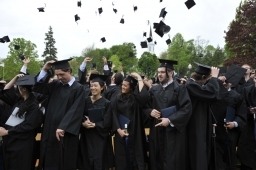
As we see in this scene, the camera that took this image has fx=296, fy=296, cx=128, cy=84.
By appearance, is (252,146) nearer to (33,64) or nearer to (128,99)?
(128,99)

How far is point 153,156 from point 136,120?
2.28 feet

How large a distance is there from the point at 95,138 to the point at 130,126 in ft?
2.11

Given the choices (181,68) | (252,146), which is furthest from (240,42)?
(252,146)

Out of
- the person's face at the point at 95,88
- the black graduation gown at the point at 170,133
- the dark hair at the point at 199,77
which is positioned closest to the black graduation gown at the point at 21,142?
the person's face at the point at 95,88

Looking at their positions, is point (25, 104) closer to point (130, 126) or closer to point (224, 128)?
point (130, 126)

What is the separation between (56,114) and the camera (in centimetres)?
469

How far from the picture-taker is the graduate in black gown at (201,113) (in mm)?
4824

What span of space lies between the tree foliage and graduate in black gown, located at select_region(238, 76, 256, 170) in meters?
24.8

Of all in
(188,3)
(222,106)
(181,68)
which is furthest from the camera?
(181,68)

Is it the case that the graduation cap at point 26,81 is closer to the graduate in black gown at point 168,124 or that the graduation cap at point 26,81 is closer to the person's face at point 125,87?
the person's face at point 125,87

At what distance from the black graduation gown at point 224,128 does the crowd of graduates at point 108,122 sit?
185 millimetres

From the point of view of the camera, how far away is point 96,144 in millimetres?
5043

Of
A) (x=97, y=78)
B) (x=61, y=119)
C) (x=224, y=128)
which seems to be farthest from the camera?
(x=224, y=128)

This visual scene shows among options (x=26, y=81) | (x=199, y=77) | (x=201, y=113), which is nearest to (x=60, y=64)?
(x=26, y=81)
